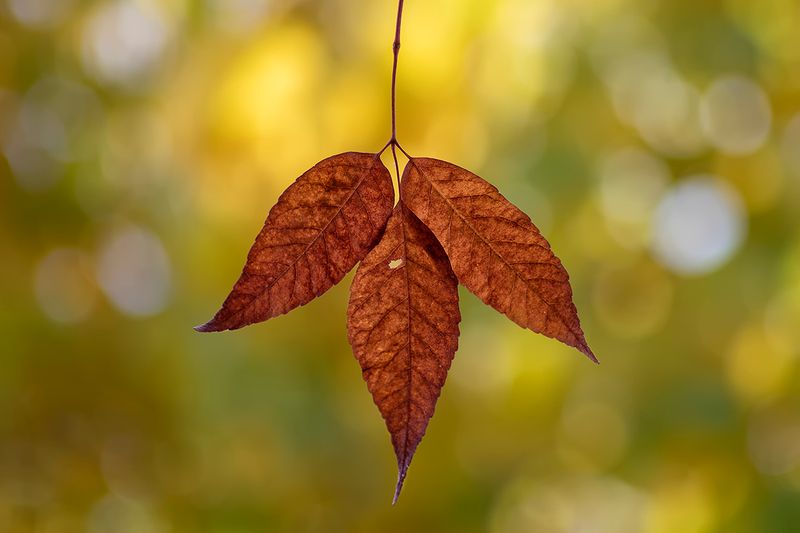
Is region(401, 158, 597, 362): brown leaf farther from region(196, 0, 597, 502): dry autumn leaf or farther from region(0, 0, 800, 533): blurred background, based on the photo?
region(0, 0, 800, 533): blurred background

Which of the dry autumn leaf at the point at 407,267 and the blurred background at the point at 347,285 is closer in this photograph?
the dry autumn leaf at the point at 407,267

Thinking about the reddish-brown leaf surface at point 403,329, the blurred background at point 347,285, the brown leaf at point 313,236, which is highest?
the blurred background at point 347,285

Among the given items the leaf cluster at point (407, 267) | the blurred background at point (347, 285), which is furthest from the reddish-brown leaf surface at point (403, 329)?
the blurred background at point (347, 285)

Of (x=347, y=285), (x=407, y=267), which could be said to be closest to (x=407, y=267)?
(x=407, y=267)

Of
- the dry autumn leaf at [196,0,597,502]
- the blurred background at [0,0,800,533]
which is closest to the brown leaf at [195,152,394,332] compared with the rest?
the dry autumn leaf at [196,0,597,502]

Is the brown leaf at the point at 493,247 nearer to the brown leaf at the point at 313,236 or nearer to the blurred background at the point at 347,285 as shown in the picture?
the brown leaf at the point at 313,236

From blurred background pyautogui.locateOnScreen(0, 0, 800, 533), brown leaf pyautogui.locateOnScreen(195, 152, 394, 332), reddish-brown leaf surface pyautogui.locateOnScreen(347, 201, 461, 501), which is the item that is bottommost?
reddish-brown leaf surface pyautogui.locateOnScreen(347, 201, 461, 501)
